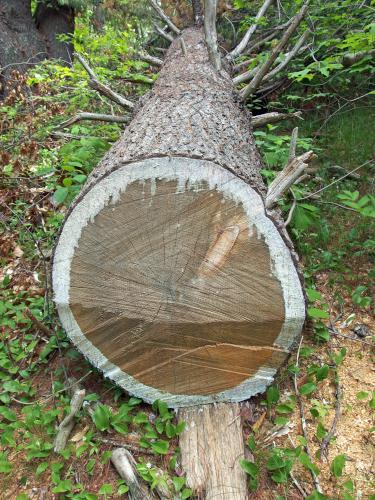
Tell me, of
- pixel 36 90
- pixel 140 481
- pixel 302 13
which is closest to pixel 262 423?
pixel 140 481

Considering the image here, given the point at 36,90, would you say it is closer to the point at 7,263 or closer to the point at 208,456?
the point at 7,263

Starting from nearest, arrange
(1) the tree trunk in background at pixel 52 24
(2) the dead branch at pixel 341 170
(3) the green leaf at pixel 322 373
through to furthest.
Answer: (3) the green leaf at pixel 322 373
(2) the dead branch at pixel 341 170
(1) the tree trunk in background at pixel 52 24

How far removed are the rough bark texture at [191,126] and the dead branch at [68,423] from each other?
94 centimetres

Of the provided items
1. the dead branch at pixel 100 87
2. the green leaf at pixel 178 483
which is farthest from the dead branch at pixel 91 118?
the green leaf at pixel 178 483

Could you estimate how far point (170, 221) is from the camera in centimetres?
172

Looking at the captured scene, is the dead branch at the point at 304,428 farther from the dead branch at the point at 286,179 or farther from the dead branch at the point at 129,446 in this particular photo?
the dead branch at the point at 286,179

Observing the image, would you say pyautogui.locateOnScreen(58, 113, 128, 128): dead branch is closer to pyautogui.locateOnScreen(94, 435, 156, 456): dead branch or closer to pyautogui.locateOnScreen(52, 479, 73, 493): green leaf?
pyautogui.locateOnScreen(94, 435, 156, 456): dead branch

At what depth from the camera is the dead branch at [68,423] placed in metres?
1.82

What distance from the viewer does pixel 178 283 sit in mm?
1772

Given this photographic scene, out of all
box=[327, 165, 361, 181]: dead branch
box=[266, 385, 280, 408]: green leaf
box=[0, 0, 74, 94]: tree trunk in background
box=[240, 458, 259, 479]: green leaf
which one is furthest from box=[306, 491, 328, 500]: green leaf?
box=[0, 0, 74, 94]: tree trunk in background

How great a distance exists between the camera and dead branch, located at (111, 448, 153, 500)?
1.64m

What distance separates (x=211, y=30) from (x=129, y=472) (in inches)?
117

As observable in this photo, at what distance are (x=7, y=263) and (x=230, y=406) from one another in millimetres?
1882

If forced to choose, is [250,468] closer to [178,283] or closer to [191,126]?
[178,283]
